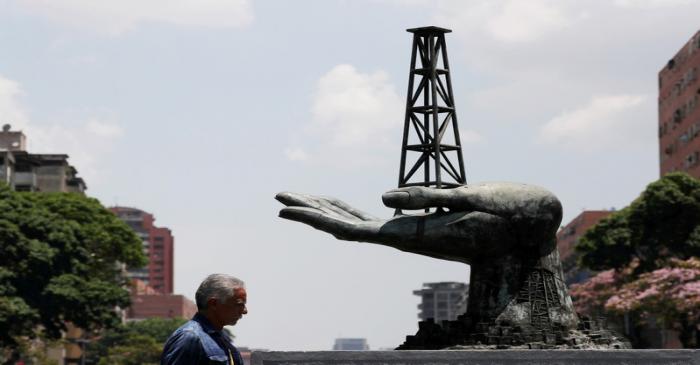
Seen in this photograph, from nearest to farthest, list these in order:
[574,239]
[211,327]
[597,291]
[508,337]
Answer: [211,327] → [508,337] → [597,291] → [574,239]

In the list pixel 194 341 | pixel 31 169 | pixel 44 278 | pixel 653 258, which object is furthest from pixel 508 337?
pixel 31 169

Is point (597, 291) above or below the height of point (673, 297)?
above

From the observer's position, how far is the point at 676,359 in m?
19.1

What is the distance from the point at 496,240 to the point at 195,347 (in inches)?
415

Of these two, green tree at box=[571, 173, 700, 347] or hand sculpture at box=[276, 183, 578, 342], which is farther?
green tree at box=[571, 173, 700, 347]

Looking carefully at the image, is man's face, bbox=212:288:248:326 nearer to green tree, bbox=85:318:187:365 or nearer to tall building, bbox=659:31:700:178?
green tree, bbox=85:318:187:365

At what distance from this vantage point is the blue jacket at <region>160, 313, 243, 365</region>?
10.2 meters

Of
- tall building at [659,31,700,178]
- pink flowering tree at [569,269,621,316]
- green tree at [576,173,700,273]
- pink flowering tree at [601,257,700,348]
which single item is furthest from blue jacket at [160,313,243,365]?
tall building at [659,31,700,178]

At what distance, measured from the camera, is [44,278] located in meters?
66.8

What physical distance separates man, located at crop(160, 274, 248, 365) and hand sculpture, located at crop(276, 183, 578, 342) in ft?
32.2

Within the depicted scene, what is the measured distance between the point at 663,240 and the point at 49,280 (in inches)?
1071

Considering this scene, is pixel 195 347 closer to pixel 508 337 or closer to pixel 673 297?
pixel 508 337

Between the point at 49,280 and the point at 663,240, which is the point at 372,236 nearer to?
the point at 49,280

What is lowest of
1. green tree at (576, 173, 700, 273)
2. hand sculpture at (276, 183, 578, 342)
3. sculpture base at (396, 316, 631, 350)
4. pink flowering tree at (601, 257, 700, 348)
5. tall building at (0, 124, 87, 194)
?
sculpture base at (396, 316, 631, 350)
